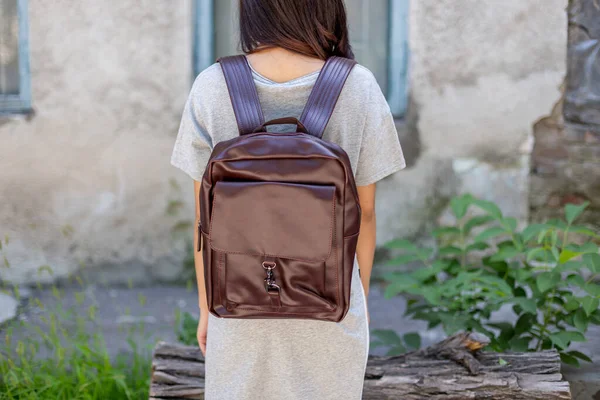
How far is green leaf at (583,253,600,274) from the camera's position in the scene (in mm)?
2668

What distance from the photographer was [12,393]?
2941mm

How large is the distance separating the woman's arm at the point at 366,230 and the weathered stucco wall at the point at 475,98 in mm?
2777

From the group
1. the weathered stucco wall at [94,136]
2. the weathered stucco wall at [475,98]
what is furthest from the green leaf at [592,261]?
the weathered stucco wall at [94,136]

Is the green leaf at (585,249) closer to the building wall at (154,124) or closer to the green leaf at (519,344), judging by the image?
the green leaf at (519,344)

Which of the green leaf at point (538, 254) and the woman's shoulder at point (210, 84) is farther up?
the woman's shoulder at point (210, 84)

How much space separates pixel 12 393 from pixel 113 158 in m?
1.84

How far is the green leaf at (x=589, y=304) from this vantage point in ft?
8.62

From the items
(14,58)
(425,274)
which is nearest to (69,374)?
(425,274)

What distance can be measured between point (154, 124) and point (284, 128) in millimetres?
2936

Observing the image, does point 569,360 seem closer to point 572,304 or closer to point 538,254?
point 572,304

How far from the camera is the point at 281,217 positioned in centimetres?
153

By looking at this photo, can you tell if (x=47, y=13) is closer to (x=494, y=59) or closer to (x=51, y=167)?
(x=51, y=167)

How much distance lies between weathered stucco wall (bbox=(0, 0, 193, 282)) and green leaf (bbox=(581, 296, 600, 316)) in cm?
253

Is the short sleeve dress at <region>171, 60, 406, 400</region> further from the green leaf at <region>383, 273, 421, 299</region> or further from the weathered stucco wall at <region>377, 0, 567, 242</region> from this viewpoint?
the weathered stucco wall at <region>377, 0, 567, 242</region>
